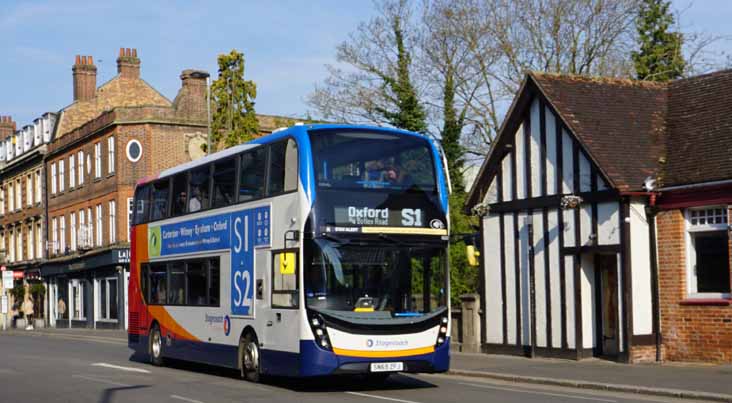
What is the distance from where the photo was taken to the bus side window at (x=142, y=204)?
24219 millimetres

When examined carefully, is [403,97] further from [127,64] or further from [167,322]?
[127,64]

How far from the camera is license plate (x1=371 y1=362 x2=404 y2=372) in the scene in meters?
16.4

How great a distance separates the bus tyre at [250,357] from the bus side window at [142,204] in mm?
6218

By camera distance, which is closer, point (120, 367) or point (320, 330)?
point (320, 330)

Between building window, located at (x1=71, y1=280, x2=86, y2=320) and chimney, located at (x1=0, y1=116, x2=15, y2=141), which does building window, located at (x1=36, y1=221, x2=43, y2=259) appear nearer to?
building window, located at (x1=71, y1=280, x2=86, y2=320)

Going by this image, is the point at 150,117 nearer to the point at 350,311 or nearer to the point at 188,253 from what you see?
the point at 188,253

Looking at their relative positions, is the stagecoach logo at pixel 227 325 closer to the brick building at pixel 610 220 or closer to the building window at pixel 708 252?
the brick building at pixel 610 220

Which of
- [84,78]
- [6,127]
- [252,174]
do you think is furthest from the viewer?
[6,127]

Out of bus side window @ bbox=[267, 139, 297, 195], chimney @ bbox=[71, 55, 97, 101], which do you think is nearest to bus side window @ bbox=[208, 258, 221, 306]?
bus side window @ bbox=[267, 139, 297, 195]

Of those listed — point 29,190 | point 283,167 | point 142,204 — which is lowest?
point 142,204

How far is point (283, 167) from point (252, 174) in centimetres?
143

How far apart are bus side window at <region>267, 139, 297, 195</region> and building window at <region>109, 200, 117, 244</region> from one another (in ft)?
112

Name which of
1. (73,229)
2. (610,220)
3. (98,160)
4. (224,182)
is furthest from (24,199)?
(610,220)

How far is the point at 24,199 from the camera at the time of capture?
215 ft
